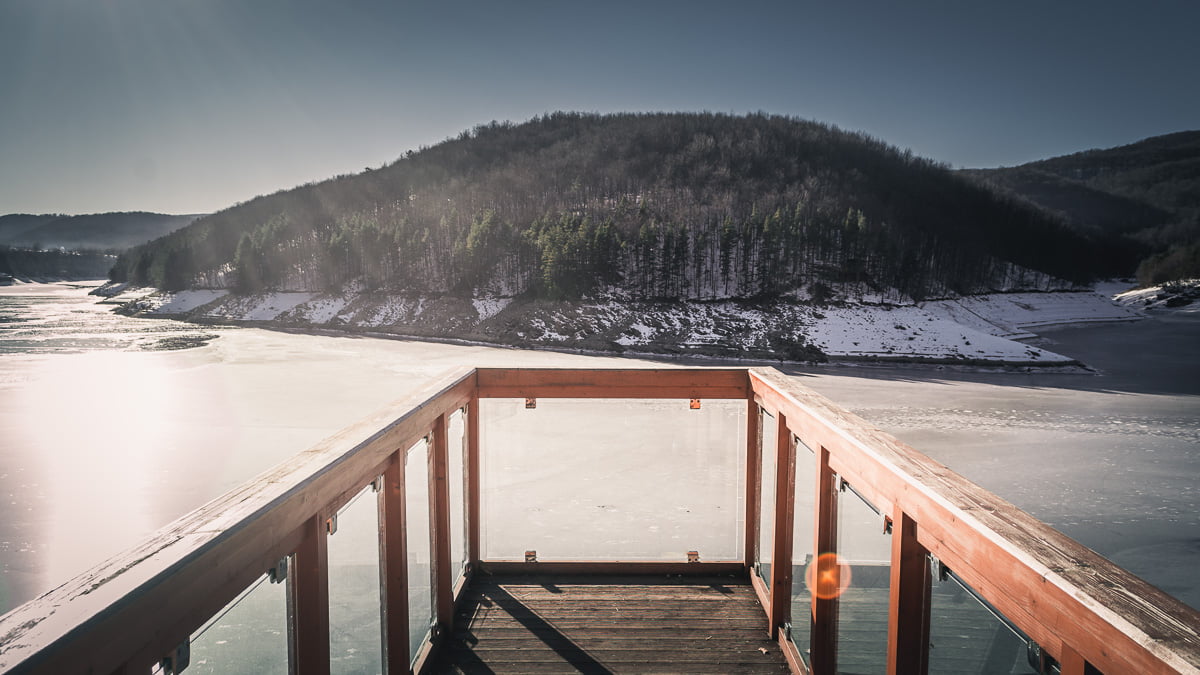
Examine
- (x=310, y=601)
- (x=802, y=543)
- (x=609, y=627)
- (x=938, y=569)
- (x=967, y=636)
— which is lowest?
(x=609, y=627)

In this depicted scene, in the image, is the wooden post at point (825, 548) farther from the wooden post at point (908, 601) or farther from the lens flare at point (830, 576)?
the wooden post at point (908, 601)

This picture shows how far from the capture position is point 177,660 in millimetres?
1339

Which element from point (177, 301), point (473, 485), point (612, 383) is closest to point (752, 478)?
point (612, 383)

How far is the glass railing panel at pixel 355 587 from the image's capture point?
2.25m

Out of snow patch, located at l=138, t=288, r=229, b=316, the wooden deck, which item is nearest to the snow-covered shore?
snow patch, located at l=138, t=288, r=229, b=316

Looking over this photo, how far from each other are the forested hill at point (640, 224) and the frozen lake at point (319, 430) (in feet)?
70.9

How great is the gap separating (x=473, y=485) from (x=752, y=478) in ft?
6.76

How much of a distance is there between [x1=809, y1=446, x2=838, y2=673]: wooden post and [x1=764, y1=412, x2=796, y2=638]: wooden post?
0.67 m

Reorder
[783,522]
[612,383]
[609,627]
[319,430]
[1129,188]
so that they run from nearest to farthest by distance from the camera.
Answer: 1. [783,522]
2. [609,627]
3. [612,383]
4. [319,430]
5. [1129,188]

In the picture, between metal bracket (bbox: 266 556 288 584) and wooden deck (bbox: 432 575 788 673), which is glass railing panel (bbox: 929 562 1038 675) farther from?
metal bracket (bbox: 266 556 288 584)

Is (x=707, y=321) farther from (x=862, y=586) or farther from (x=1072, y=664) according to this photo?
(x=1072, y=664)

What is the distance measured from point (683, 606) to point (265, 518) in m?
3.18

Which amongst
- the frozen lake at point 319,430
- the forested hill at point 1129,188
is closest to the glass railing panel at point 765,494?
the frozen lake at point 319,430

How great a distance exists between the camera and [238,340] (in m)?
36.0
